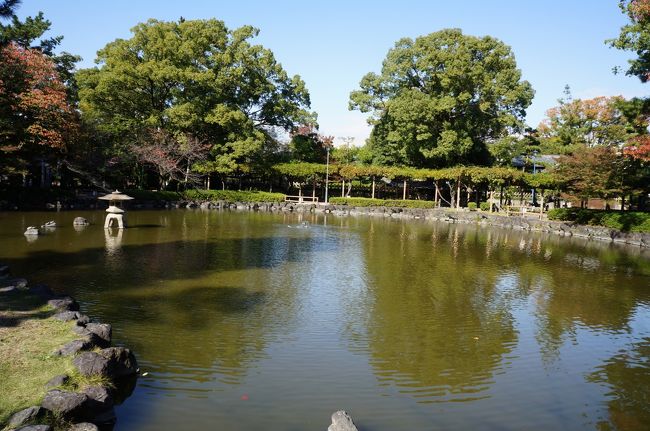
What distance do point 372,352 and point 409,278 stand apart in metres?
5.68

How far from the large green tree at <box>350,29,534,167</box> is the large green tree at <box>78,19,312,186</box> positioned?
10202 millimetres

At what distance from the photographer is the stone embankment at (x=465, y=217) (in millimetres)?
24734

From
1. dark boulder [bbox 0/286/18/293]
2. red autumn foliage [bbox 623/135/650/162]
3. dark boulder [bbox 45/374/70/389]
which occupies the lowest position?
Result: dark boulder [bbox 45/374/70/389]

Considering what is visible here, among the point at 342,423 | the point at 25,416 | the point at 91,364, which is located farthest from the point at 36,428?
the point at 342,423

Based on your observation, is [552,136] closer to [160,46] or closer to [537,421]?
[160,46]

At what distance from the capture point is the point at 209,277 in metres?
12.0

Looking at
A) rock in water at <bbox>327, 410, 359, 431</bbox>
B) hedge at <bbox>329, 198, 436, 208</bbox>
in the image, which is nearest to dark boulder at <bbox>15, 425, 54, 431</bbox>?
rock in water at <bbox>327, 410, 359, 431</bbox>

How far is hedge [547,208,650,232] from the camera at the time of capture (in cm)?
2436

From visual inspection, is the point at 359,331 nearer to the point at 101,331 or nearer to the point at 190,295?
the point at 190,295

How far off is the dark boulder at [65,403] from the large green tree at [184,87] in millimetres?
29333

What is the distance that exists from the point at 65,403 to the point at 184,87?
33061 mm

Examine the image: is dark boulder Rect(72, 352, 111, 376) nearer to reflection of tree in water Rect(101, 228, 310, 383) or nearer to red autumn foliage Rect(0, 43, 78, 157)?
reflection of tree in water Rect(101, 228, 310, 383)

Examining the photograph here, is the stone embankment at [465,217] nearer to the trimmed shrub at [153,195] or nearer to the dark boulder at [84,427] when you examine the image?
the trimmed shrub at [153,195]

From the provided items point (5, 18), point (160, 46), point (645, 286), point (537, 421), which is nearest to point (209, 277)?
point (5, 18)
